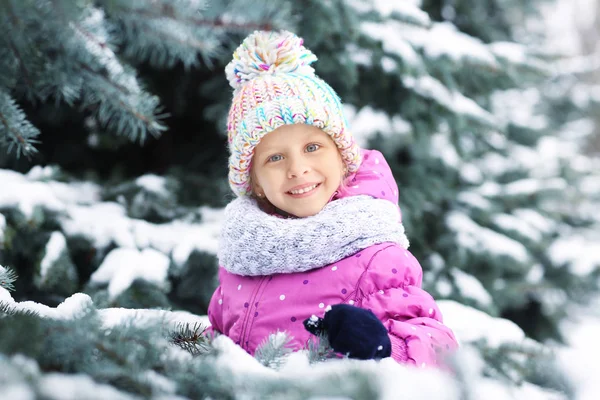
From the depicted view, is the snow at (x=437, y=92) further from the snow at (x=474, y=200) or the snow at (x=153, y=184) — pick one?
the snow at (x=153, y=184)

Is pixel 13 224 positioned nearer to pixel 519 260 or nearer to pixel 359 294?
pixel 359 294

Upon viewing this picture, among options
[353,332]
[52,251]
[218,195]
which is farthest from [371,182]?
[218,195]

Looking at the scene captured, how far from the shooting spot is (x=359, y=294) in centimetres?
144

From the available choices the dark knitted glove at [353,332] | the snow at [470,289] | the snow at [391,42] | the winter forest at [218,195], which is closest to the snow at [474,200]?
the winter forest at [218,195]

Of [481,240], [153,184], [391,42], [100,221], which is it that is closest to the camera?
[100,221]

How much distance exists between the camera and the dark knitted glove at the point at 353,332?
106 centimetres

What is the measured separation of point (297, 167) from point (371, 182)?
Result: 29 centimetres

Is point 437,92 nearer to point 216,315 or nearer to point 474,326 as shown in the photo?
point 474,326

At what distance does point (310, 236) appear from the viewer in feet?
4.87

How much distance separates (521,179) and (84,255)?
3.46 m

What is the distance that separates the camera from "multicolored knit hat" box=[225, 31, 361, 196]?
1.54 meters

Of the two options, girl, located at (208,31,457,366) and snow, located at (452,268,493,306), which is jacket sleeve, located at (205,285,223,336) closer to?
girl, located at (208,31,457,366)

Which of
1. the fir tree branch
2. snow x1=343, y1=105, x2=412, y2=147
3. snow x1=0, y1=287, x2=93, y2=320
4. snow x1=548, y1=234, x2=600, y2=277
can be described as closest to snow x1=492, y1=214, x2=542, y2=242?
snow x1=548, y1=234, x2=600, y2=277

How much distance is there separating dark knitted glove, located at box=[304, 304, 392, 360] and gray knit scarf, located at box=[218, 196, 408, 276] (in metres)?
0.35
